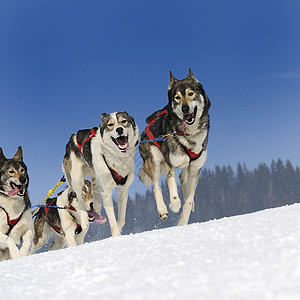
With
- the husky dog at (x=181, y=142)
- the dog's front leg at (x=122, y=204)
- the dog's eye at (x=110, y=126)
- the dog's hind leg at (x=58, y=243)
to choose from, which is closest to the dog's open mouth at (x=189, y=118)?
the husky dog at (x=181, y=142)

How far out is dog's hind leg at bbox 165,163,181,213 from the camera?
18.0ft

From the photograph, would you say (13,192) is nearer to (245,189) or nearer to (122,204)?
(122,204)

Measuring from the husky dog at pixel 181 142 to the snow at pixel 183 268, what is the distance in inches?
77.7

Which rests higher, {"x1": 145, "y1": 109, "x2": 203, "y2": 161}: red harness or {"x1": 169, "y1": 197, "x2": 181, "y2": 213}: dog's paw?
{"x1": 145, "y1": 109, "x2": 203, "y2": 161}: red harness

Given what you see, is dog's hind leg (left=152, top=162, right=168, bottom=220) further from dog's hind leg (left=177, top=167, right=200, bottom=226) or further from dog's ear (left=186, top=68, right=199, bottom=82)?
dog's ear (left=186, top=68, right=199, bottom=82)

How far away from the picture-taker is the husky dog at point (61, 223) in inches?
315

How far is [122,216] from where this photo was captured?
573 centimetres

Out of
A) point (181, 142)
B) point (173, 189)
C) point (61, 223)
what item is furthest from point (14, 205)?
point (181, 142)

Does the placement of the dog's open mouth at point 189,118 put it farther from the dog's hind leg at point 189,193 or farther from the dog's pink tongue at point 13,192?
the dog's pink tongue at point 13,192

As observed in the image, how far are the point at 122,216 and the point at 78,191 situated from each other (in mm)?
1444

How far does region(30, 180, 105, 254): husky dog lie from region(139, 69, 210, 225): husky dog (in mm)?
1657

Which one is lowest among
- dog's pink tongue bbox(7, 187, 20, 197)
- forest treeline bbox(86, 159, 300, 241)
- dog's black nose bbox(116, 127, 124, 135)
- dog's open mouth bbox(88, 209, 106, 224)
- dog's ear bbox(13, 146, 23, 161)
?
dog's open mouth bbox(88, 209, 106, 224)

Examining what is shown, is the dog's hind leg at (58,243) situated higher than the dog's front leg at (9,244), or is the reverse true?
the dog's hind leg at (58,243)

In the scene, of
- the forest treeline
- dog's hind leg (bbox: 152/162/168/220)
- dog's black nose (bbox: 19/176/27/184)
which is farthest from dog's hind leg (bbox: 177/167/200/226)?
the forest treeline
